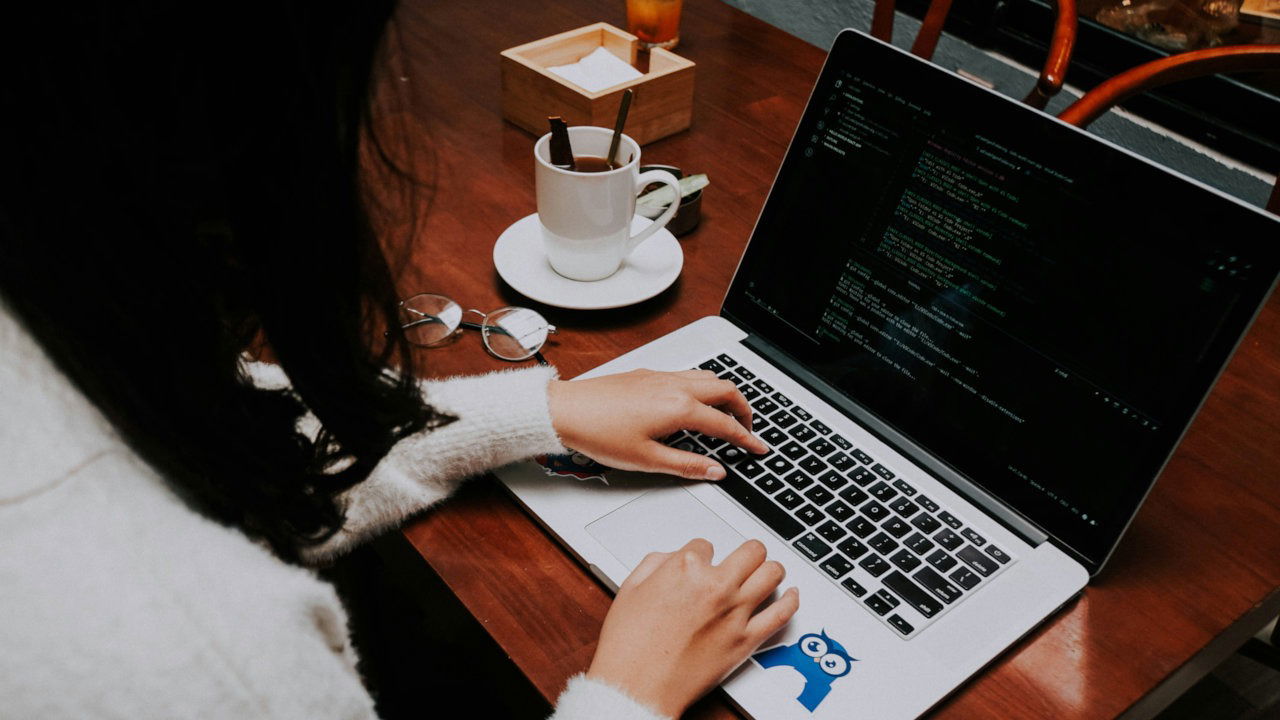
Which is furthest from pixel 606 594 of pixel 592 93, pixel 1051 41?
pixel 1051 41

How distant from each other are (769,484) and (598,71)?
67 cm

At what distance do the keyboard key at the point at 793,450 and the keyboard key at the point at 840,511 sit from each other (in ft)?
0.19

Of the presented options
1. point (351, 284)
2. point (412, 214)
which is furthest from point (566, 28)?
point (351, 284)

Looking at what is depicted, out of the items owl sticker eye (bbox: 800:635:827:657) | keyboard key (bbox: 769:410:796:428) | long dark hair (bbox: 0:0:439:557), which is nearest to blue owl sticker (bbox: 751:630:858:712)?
owl sticker eye (bbox: 800:635:827:657)

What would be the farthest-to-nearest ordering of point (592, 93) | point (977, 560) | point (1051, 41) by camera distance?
point (1051, 41), point (592, 93), point (977, 560)

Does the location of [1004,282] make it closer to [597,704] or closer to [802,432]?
[802,432]

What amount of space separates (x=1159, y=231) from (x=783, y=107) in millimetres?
737

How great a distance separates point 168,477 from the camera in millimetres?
518

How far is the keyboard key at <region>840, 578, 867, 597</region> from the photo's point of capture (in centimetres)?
63

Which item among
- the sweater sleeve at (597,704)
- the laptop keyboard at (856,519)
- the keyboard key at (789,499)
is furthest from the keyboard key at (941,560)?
the sweater sleeve at (597,704)

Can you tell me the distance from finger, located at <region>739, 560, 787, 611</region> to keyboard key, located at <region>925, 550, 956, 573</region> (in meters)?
0.12

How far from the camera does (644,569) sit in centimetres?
63

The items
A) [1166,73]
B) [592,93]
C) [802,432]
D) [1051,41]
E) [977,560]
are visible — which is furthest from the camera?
[1051,41]

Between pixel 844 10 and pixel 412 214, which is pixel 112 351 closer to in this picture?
pixel 412 214
